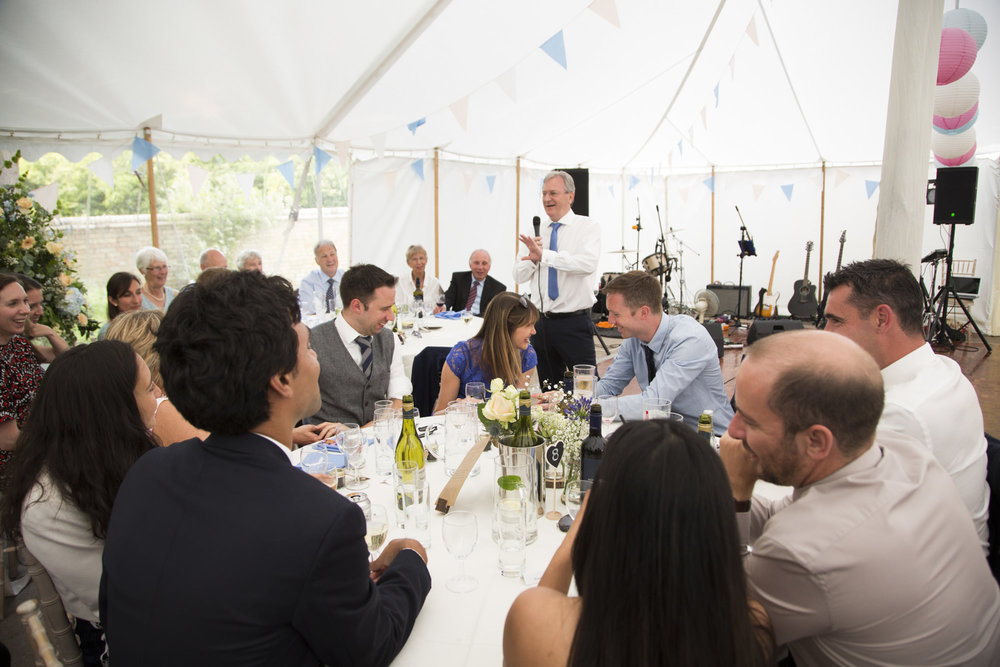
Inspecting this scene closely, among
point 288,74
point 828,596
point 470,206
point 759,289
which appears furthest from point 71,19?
point 759,289

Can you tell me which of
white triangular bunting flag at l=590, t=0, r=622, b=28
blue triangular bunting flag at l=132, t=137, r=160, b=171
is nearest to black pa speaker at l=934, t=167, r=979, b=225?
white triangular bunting flag at l=590, t=0, r=622, b=28

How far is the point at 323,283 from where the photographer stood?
679cm

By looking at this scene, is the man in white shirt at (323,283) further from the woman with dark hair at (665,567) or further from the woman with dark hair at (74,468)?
the woman with dark hair at (665,567)

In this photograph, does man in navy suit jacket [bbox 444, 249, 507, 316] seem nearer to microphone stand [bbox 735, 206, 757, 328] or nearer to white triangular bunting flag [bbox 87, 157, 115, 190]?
white triangular bunting flag [bbox 87, 157, 115, 190]

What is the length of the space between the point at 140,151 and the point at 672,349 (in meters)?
6.26

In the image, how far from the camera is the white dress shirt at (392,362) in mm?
3234

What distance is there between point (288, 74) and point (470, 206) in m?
4.43

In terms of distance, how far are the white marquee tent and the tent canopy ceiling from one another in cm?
3

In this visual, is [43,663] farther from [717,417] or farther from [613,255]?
[613,255]

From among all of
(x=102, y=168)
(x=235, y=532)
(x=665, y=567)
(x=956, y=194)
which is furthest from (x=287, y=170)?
(x=956, y=194)

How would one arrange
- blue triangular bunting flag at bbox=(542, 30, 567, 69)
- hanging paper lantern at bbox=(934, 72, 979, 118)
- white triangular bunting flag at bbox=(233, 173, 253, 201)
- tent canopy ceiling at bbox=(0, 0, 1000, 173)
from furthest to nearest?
white triangular bunting flag at bbox=(233, 173, 253, 201) → hanging paper lantern at bbox=(934, 72, 979, 118) → blue triangular bunting flag at bbox=(542, 30, 567, 69) → tent canopy ceiling at bbox=(0, 0, 1000, 173)

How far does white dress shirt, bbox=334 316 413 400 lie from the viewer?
3.23 metres

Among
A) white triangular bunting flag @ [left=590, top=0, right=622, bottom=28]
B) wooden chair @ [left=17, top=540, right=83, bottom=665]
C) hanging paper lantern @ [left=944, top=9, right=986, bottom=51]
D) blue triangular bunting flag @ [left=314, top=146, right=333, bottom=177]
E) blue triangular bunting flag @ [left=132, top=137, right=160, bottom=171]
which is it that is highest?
white triangular bunting flag @ [left=590, top=0, right=622, bottom=28]

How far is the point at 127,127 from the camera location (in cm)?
607
